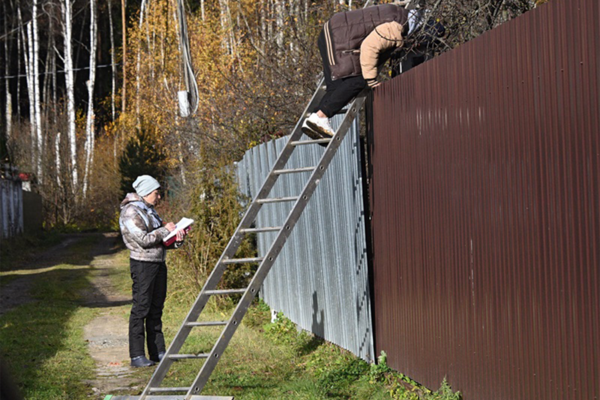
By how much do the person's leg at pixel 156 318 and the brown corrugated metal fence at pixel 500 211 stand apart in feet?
8.85

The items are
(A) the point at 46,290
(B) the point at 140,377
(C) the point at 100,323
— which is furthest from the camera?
(A) the point at 46,290

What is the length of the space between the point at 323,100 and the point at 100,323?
5687mm

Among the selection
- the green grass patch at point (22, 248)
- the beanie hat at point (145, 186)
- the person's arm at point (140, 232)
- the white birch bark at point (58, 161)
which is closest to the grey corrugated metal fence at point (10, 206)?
the green grass patch at point (22, 248)

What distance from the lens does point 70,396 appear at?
675cm

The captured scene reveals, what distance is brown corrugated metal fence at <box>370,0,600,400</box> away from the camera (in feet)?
12.0

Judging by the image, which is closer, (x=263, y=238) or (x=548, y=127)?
(x=548, y=127)

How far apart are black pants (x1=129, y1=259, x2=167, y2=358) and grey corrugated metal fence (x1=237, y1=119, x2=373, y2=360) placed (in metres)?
1.53

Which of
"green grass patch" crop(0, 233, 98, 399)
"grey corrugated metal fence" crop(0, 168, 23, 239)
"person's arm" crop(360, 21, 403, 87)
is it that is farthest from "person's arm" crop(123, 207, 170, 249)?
"grey corrugated metal fence" crop(0, 168, 23, 239)

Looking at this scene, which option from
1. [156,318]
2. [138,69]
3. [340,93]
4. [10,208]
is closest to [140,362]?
[156,318]

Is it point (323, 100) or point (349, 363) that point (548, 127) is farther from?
point (349, 363)

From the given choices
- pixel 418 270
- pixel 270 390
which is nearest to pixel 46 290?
pixel 270 390

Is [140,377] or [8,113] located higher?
[8,113]

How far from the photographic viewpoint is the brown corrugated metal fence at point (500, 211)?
3654 mm

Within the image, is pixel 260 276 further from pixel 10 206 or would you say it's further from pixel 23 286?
pixel 10 206
